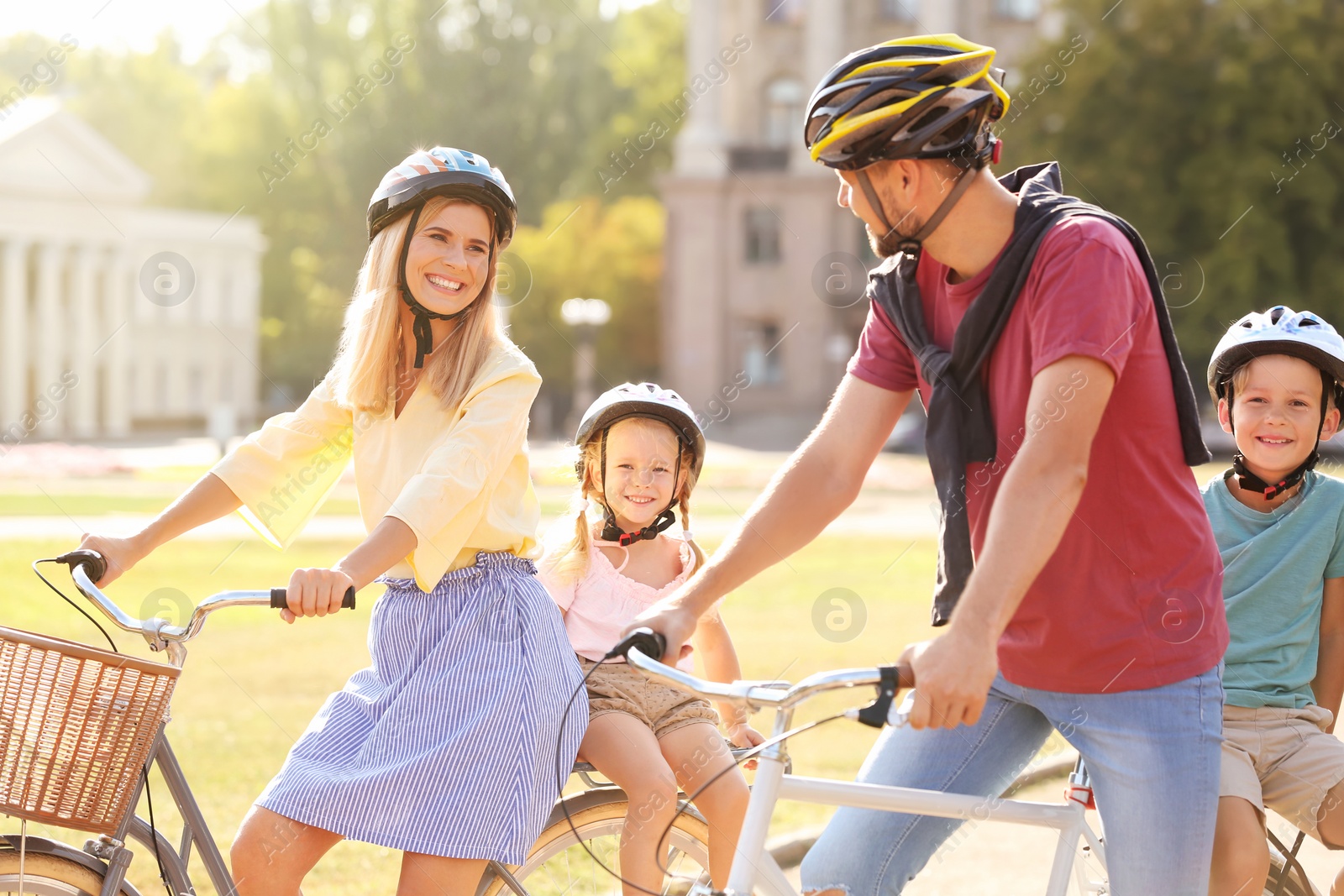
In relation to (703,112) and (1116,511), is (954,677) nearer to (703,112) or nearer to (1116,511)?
(1116,511)

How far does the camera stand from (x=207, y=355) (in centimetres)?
5553

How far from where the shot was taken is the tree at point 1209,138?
32.2m

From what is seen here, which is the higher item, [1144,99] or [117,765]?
[1144,99]

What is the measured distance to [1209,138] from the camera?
34.0m

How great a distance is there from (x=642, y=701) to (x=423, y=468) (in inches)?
27.9

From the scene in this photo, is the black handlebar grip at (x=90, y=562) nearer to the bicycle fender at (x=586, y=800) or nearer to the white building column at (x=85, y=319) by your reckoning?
the bicycle fender at (x=586, y=800)

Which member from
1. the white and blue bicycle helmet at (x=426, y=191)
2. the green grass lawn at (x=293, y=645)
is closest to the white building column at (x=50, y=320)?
the green grass lawn at (x=293, y=645)

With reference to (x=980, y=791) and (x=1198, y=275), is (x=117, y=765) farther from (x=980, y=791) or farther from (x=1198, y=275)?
(x=1198, y=275)

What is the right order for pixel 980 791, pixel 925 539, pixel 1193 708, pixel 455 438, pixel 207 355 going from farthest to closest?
1. pixel 207 355
2. pixel 925 539
3. pixel 455 438
4. pixel 980 791
5. pixel 1193 708

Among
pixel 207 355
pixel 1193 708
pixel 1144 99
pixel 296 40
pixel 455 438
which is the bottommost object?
pixel 1193 708

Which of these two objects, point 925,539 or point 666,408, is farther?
point 925,539

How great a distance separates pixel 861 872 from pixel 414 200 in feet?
5.40

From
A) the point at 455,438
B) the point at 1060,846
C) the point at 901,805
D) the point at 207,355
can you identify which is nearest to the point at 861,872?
the point at 901,805

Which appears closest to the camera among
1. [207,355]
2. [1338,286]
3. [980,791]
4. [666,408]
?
[980,791]
